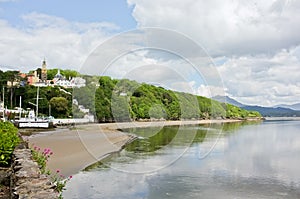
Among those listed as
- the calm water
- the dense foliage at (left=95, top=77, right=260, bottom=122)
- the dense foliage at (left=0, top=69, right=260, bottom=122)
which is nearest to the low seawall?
the calm water

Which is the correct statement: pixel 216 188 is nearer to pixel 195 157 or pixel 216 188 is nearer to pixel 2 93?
pixel 195 157

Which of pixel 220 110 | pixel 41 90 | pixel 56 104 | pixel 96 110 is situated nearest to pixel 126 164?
pixel 96 110

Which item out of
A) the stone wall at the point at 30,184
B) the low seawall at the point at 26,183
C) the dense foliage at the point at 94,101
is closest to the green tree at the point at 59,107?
the dense foliage at the point at 94,101

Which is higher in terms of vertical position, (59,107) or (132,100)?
(132,100)

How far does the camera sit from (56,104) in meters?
81.9

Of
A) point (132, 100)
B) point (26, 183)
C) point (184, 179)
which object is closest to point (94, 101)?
point (132, 100)

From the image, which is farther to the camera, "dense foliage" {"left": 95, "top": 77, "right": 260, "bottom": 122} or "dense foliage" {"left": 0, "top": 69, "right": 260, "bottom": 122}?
"dense foliage" {"left": 0, "top": 69, "right": 260, "bottom": 122}

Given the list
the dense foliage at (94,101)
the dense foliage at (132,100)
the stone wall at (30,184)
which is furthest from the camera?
the dense foliage at (94,101)

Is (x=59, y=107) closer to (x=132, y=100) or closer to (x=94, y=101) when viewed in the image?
(x=94, y=101)

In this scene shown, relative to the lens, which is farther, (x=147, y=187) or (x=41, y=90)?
(x=41, y=90)

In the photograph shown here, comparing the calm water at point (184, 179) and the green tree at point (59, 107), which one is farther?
the green tree at point (59, 107)

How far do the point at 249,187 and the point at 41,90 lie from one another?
76174 millimetres

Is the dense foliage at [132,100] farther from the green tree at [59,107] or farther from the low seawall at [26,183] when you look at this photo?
the low seawall at [26,183]

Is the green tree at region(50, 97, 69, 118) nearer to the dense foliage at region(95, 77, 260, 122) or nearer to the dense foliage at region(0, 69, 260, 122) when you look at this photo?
the dense foliage at region(0, 69, 260, 122)
